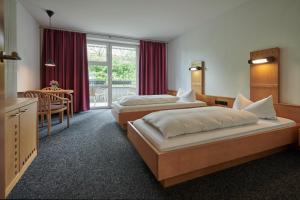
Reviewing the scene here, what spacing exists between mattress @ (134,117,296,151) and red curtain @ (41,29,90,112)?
351 cm

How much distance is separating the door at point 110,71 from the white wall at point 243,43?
6.48ft

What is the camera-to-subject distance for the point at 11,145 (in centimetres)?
147

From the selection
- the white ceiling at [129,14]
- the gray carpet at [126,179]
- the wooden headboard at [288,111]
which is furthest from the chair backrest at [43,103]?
the wooden headboard at [288,111]

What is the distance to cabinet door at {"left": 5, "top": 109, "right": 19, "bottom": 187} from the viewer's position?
1.40 metres

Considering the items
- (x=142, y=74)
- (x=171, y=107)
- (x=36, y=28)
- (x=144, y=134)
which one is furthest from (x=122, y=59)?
(x=144, y=134)

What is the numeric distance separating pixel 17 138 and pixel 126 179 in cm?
115

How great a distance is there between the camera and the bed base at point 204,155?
145cm

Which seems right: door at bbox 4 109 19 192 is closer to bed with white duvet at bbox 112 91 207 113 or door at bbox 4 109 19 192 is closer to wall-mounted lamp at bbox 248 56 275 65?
bed with white duvet at bbox 112 91 207 113

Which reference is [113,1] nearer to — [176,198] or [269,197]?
[176,198]

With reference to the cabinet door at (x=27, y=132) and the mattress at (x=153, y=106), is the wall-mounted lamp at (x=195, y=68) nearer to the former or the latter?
the mattress at (x=153, y=106)

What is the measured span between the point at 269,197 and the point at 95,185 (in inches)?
61.2

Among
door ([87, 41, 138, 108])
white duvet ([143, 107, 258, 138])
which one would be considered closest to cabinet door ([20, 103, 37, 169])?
white duvet ([143, 107, 258, 138])

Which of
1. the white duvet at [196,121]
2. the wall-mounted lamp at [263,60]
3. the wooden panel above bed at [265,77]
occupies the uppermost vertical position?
the wall-mounted lamp at [263,60]

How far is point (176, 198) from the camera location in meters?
1.39
